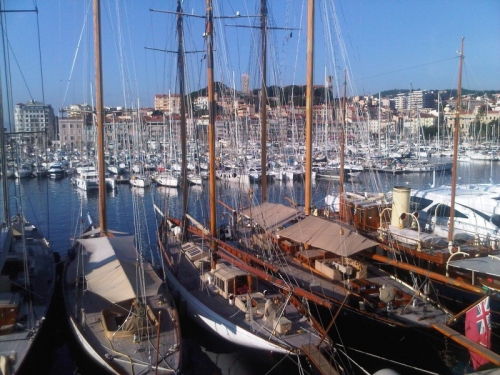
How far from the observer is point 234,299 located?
13453mm

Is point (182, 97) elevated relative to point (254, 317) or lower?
elevated

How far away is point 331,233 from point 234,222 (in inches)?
262

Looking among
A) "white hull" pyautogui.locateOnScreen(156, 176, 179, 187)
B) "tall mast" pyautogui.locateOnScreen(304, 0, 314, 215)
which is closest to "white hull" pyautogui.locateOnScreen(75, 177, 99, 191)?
"white hull" pyautogui.locateOnScreen(156, 176, 179, 187)

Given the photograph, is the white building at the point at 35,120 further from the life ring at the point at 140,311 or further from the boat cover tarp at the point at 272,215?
the life ring at the point at 140,311

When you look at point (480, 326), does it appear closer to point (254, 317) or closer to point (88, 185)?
point (254, 317)

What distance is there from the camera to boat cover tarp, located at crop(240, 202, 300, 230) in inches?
712

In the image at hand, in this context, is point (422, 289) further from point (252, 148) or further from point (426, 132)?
point (426, 132)

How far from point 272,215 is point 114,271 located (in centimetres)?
730

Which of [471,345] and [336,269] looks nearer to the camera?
[471,345]

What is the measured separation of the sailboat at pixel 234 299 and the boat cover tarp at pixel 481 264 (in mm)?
5054

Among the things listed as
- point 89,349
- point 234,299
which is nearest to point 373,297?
point 234,299

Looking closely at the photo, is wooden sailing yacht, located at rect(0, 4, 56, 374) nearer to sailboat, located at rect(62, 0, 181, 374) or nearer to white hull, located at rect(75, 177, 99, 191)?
sailboat, located at rect(62, 0, 181, 374)

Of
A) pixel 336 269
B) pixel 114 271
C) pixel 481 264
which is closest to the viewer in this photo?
pixel 114 271

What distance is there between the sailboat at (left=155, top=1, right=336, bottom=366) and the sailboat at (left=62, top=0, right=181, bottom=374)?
1.09 metres
